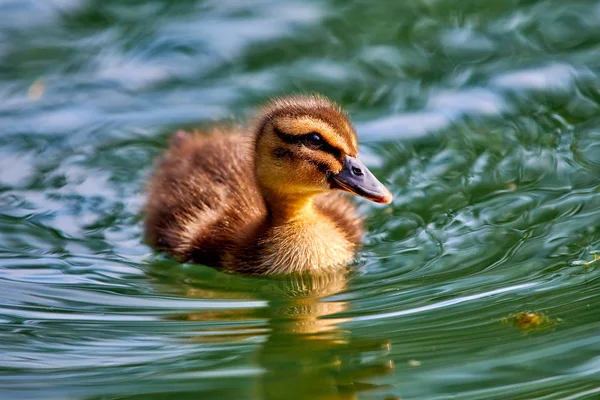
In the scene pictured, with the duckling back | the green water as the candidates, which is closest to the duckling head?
the duckling back

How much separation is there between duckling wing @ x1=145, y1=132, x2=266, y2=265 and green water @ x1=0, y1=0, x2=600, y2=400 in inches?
4.5

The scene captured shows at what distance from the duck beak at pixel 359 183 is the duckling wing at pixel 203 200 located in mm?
546

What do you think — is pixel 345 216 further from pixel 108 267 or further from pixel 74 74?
pixel 74 74

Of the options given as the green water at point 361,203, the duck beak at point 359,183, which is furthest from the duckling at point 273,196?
the green water at point 361,203

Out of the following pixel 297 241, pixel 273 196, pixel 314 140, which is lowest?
pixel 297 241

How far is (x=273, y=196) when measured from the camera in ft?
16.5

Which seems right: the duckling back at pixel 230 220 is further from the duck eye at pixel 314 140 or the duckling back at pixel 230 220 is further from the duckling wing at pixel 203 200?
the duck eye at pixel 314 140

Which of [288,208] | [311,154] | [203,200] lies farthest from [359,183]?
[203,200]

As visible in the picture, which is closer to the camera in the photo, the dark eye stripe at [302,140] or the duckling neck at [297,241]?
the dark eye stripe at [302,140]

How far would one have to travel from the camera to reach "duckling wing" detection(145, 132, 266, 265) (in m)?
5.16

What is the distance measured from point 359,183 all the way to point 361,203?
104cm

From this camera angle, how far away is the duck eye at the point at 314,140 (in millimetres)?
4797

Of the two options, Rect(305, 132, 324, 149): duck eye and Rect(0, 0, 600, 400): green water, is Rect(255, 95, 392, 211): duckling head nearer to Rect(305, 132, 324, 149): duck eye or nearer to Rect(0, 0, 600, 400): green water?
Rect(305, 132, 324, 149): duck eye

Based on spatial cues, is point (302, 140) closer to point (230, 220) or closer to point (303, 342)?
point (230, 220)
